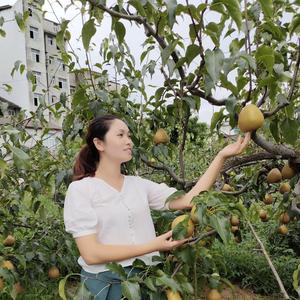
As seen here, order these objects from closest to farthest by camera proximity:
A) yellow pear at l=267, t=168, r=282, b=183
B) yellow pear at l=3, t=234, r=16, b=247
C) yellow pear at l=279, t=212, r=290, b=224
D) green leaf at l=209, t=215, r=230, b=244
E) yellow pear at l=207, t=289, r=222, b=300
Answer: green leaf at l=209, t=215, r=230, b=244 → yellow pear at l=207, t=289, r=222, b=300 → yellow pear at l=267, t=168, r=282, b=183 → yellow pear at l=279, t=212, r=290, b=224 → yellow pear at l=3, t=234, r=16, b=247

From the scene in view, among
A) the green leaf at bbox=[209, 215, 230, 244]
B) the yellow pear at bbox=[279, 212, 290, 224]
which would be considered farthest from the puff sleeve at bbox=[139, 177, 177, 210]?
the yellow pear at bbox=[279, 212, 290, 224]

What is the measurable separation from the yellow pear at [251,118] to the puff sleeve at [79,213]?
53cm

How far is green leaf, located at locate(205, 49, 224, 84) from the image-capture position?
1.08m

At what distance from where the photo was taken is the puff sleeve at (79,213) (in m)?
1.37

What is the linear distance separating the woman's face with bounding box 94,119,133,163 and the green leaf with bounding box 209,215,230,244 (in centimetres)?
55

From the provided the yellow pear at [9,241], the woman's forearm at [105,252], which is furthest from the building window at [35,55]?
the woman's forearm at [105,252]

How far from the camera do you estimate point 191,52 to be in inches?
48.8

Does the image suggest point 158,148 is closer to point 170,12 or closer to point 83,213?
point 83,213

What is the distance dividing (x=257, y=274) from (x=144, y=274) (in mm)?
2232

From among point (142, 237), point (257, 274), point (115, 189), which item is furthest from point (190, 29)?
point (257, 274)

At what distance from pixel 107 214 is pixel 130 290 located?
0.43 m

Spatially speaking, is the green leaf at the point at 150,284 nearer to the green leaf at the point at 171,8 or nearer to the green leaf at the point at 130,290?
the green leaf at the point at 130,290

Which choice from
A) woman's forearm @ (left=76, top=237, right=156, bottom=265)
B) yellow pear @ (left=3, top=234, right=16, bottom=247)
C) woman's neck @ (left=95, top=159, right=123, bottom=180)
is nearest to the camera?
woman's forearm @ (left=76, top=237, right=156, bottom=265)

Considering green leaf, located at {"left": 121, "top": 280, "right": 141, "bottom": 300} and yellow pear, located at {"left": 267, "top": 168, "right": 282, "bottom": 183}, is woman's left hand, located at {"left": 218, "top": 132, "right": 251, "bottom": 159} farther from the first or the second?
green leaf, located at {"left": 121, "top": 280, "right": 141, "bottom": 300}
